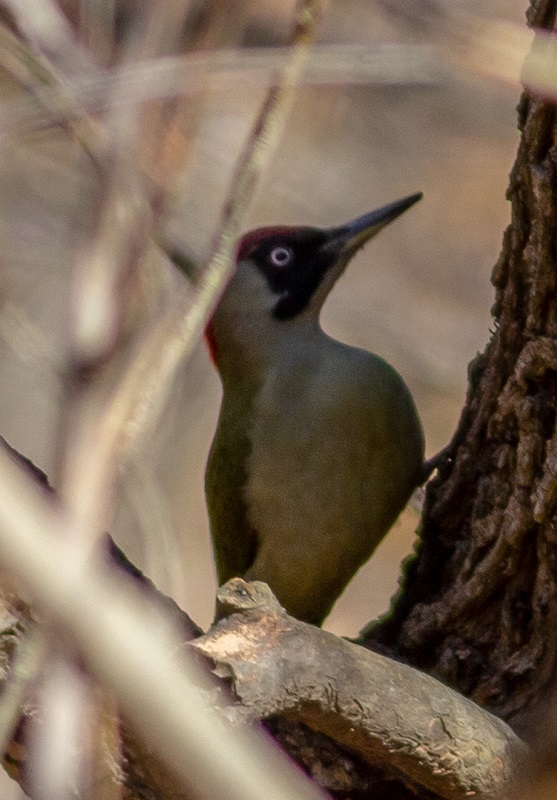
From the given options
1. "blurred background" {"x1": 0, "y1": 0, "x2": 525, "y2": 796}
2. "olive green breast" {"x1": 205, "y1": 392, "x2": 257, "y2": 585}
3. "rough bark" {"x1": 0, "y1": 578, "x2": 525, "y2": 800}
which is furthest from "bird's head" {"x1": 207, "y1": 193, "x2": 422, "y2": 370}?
"rough bark" {"x1": 0, "y1": 578, "x2": 525, "y2": 800}

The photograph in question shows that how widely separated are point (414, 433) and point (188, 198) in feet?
9.68

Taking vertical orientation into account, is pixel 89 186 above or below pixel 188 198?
above

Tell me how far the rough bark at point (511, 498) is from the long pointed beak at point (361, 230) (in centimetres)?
84

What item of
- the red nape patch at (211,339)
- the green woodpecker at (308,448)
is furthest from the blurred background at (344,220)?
the green woodpecker at (308,448)

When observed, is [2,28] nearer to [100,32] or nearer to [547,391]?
[100,32]

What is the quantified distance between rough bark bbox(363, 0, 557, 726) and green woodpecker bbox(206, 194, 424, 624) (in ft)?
1.42

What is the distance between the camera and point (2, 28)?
2555 mm

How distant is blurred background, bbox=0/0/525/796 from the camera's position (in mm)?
6320

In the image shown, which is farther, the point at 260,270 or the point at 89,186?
the point at 260,270

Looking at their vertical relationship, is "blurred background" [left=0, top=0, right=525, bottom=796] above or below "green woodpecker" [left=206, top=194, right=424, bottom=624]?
below

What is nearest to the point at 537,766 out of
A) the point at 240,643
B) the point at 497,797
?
the point at 497,797

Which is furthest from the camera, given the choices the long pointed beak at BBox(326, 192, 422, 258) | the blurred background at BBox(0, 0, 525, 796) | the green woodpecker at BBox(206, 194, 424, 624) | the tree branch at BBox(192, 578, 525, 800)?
the blurred background at BBox(0, 0, 525, 796)

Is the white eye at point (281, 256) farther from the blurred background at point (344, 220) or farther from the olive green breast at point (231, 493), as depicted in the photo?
the blurred background at point (344, 220)

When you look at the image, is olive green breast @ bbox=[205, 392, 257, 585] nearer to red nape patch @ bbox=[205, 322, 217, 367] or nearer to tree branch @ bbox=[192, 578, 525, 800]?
red nape patch @ bbox=[205, 322, 217, 367]
